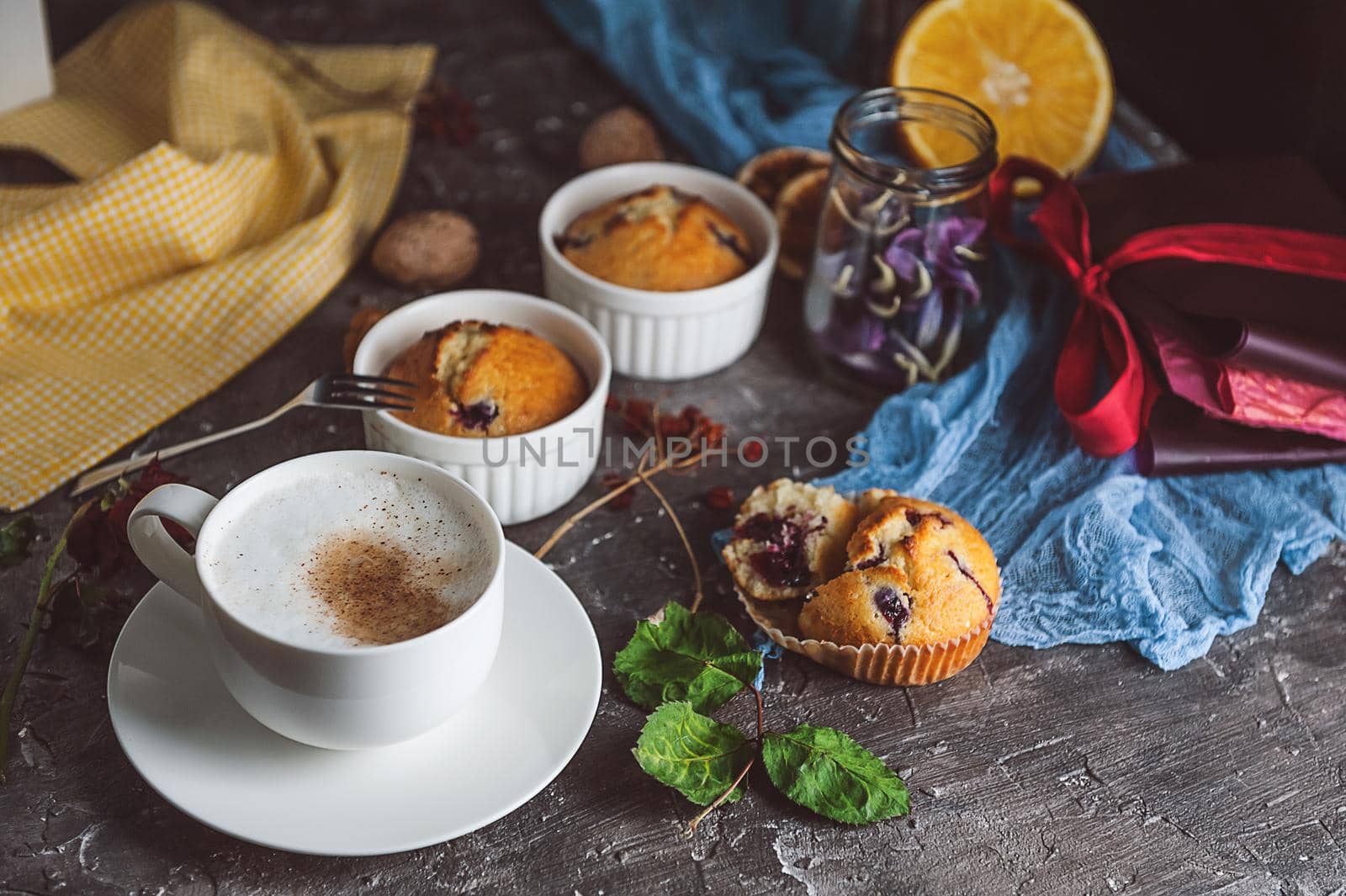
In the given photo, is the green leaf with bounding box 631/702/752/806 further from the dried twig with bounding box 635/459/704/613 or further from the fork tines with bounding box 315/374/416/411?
the fork tines with bounding box 315/374/416/411

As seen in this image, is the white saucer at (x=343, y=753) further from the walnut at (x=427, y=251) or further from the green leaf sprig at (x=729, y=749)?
the walnut at (x=427, y=251)

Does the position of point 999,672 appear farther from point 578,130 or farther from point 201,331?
point 578,130

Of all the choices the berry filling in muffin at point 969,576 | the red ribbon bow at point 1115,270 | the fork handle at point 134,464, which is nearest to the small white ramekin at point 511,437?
the fork handle at point 134,464

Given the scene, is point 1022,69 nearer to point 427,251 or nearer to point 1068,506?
point 1068,506

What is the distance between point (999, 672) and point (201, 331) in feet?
3.77

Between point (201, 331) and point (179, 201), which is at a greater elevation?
point (179, 201)

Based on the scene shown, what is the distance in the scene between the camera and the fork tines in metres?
1.38

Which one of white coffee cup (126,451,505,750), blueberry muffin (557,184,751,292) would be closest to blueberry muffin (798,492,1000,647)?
white coffee cup (126,451,505,750)

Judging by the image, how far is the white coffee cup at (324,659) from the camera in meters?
1.00

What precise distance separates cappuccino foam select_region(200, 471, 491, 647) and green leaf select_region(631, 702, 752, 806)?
22 cm

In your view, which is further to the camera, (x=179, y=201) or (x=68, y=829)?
(x=179, y=201)

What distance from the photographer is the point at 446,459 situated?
1.38 m

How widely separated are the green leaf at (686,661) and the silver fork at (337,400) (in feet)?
1.25

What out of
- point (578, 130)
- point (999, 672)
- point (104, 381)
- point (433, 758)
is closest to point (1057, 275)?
point (999, 672)
